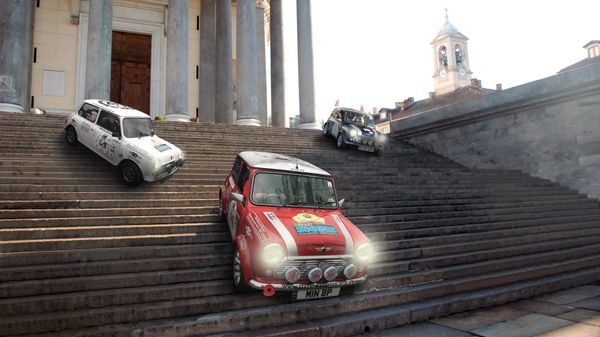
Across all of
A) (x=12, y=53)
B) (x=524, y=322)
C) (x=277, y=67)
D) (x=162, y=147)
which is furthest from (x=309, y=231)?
(x=277, y=67)

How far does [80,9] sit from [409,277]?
69.3ft

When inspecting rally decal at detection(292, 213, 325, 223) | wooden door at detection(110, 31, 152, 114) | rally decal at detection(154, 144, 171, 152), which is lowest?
rally decal at detection(292, 213, 325, 223)

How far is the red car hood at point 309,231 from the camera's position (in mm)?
4752

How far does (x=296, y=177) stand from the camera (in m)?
5.99

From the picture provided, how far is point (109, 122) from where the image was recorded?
29.6 feet

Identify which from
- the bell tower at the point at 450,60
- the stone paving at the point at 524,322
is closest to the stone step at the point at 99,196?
the stone paving at the point at 524,322

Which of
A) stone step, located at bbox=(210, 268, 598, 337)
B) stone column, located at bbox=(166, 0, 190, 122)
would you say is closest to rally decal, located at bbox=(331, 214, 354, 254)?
stone step, located at bbox=(210, 268, 598, 337)

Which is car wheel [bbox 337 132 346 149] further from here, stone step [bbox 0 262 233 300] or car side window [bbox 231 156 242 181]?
stone step [bbox 0 262 233 300]

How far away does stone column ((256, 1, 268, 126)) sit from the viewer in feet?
73.6

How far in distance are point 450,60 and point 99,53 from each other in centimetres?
6076

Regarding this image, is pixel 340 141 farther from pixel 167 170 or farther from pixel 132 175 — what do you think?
pixel 132 175

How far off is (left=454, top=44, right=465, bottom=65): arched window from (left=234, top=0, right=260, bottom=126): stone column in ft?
181

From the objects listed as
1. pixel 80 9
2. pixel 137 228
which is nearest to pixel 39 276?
pixel 137 228

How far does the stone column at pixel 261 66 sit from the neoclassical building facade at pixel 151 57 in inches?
2.5
